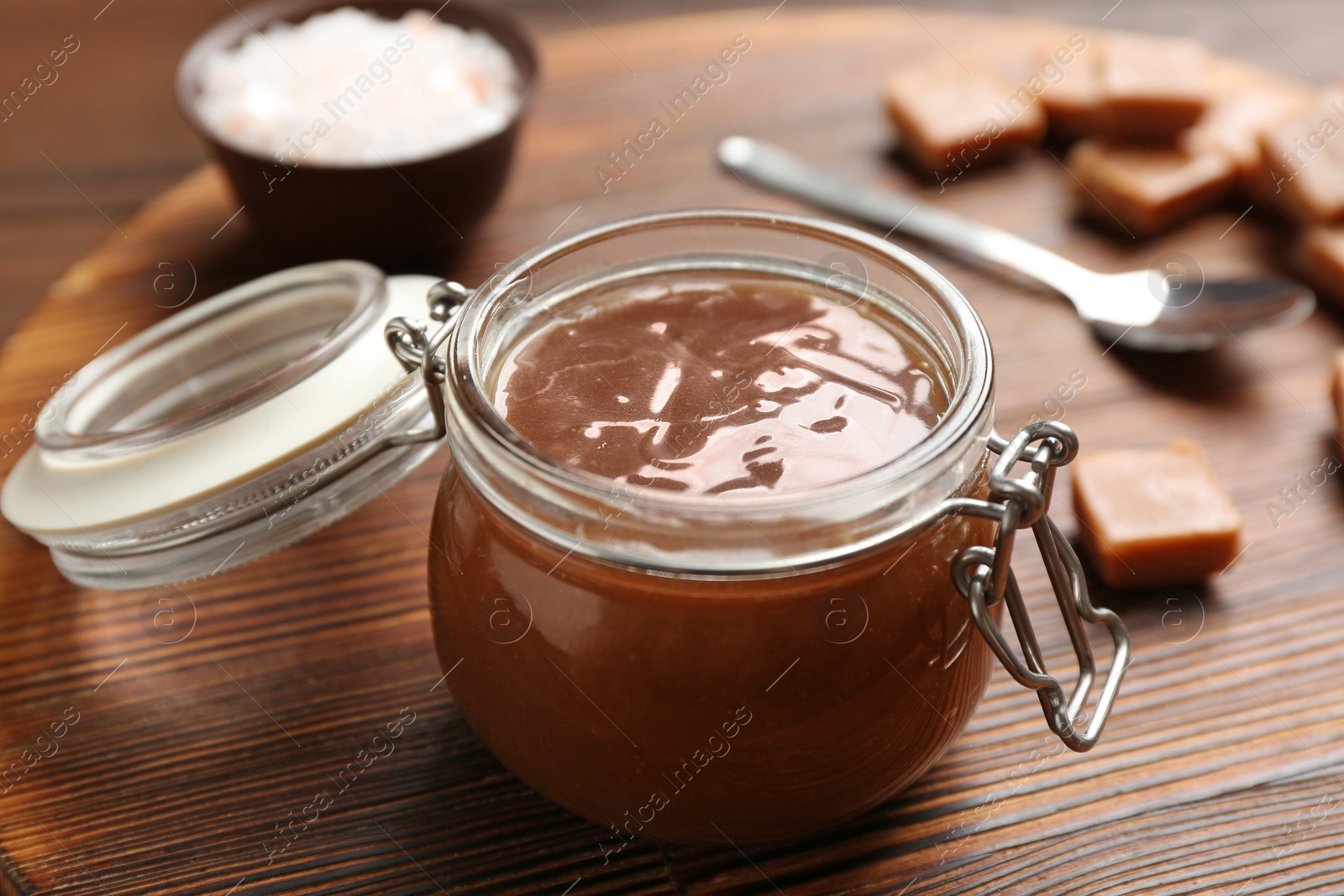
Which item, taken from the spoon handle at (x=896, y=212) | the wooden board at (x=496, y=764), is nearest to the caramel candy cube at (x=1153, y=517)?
the wooden board at (x=496, y=764)

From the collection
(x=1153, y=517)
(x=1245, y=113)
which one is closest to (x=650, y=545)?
(x=1153, y=517)

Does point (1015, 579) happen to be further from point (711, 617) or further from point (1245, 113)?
point (1245, 113)

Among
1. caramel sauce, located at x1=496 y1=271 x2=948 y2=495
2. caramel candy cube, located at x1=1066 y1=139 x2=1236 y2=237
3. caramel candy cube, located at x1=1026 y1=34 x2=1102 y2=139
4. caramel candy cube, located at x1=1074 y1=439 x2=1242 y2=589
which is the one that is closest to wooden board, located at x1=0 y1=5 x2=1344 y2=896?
caramel candy cube, located at x1=1074 y1=439 x2=1242 y2=589

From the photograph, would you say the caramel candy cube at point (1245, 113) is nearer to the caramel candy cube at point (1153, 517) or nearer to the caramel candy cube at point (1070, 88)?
the caramel candy cube at point (1070, 88)

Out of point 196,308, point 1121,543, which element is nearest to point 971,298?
point 1121,543

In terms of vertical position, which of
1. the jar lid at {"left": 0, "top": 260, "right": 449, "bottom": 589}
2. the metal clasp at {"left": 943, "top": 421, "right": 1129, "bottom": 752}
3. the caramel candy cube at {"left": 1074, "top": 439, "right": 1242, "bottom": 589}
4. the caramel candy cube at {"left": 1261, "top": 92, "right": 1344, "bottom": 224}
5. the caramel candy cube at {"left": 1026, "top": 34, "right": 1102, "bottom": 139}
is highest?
the jar lid at {"left": 0, "top": 260, "right": 449, "bottom": 589}

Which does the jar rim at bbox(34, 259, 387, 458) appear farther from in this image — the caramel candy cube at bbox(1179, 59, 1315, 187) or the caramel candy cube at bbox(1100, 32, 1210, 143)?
the caramel candy cube at bbox(1179, 59, 1315, 187)
